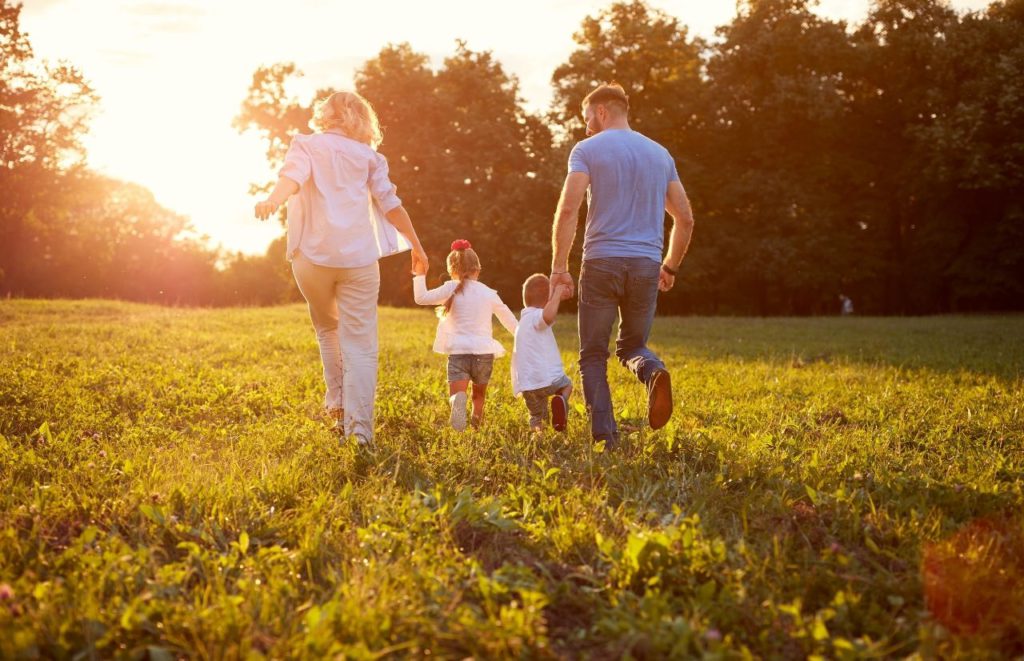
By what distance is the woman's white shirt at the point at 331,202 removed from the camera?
5.34 meters

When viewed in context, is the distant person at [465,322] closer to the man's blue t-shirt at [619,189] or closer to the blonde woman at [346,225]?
the blonde woman at [346,225]

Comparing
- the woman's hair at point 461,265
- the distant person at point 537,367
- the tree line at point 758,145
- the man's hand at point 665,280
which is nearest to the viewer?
the man's hand at point 665,280

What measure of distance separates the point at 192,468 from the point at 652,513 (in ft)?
8.40

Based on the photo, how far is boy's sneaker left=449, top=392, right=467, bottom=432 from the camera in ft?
19.6

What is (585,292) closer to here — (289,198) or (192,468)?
(289,198)

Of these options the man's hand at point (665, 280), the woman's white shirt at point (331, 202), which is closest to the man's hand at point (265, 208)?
the woman's white shirt at point (331, 202)

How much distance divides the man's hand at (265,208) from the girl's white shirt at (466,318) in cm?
149

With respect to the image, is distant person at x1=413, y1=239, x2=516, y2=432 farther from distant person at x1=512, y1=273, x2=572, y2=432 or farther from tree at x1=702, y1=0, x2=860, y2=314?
tree at x1=702, y1=0, x2=860, y2=314

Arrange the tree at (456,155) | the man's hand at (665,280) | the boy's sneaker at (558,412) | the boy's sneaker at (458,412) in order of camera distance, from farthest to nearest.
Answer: the tree at (456,155)
the boy's sneaker at (458,412)
the boy's sneaker at (558,412)
the man's hand at (665,280)

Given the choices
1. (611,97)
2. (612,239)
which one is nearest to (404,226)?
(612,239)

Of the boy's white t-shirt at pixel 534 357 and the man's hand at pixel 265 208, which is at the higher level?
the man's hand at pixel 265 208

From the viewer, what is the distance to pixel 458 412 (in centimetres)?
605

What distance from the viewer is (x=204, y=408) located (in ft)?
22.2

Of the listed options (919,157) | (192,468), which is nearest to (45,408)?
(192,468)
